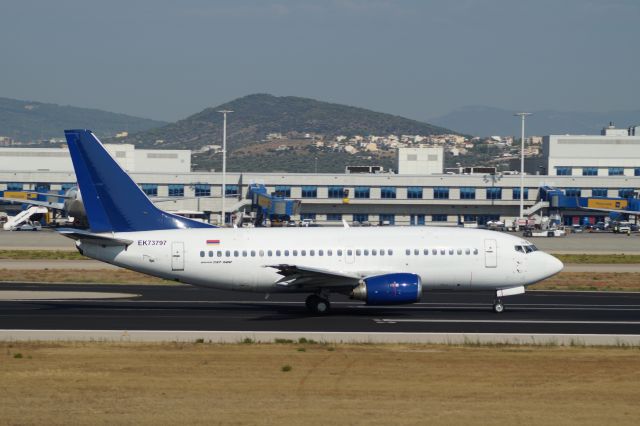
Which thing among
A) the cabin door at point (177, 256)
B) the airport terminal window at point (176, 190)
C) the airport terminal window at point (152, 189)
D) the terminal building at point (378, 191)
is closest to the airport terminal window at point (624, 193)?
the terminal building at point (378, 191)

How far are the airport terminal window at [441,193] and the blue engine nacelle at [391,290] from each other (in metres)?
92.6

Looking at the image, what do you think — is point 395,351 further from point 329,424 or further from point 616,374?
point 329,424

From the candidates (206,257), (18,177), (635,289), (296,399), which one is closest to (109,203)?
(206,257)

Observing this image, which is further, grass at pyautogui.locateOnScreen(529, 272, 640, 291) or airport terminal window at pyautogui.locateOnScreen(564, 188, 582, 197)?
airport terminal window at pyautogui.locateOnScreen(564, 188, 582, 197)

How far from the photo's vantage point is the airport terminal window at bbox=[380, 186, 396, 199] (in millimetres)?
128625

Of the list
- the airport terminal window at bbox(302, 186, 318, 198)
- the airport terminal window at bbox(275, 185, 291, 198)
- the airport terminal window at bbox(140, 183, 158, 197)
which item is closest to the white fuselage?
the airport terminal window at bbox(302, 186, 318, 198)

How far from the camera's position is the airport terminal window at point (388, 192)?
12862cm

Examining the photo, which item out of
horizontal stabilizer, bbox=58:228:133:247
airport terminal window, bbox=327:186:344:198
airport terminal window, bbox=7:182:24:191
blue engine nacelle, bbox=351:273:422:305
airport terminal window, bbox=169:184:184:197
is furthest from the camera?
airport terminal window, bbox=7:182:24:191

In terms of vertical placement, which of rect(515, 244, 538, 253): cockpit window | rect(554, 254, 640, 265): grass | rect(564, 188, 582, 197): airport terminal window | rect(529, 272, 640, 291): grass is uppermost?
rect(564, 188, 582, 197): airport terminal window

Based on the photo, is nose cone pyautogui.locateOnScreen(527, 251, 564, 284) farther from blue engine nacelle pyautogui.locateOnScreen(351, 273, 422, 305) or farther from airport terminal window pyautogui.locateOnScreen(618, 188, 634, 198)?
→ airport terminal window pyautogui.locateOnScreen(618, 188, 634, 198)

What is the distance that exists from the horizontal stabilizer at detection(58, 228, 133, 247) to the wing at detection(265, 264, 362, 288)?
6.01 metres

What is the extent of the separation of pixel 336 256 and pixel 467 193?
92.4 meters

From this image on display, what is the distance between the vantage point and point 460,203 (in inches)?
5044

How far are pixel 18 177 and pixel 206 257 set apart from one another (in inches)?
4060
